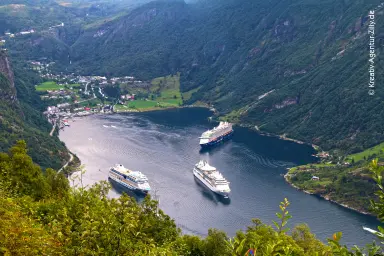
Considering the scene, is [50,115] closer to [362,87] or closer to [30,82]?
[30,82]

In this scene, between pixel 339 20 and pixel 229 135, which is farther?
pixel 339 20

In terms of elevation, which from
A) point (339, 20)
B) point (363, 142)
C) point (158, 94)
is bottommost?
point (158, 94)

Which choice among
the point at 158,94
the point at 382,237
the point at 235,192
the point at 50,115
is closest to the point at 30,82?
the point at 50,115

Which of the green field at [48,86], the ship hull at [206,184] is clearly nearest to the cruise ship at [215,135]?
the ship hull at [206,184]

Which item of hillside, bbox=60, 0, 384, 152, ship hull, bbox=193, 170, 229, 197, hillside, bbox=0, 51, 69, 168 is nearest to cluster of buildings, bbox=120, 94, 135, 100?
hillside, bbox=60, 0, 384, 152

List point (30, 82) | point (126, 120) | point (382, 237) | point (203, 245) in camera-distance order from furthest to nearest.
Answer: point (30, 82) → point (126, 120) → point (203, 245) → point (382, 237)

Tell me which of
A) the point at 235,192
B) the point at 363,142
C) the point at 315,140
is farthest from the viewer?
the point at 315,140
